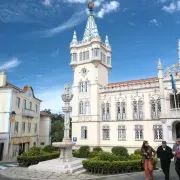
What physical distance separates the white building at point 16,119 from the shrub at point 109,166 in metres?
16.4

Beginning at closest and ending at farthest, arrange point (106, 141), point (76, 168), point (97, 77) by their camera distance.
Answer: point (76, 168)
point (106, 141)
point (97, 77)

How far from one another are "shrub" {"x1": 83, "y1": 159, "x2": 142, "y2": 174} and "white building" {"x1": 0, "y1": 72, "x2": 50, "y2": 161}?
1643 cm

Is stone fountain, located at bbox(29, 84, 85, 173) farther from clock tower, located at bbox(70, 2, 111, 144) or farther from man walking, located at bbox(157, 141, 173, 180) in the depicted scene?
clock tower, located at bbox(70, 2, 111, 144)

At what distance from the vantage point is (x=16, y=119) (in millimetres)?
34125

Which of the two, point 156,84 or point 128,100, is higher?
point 156,84

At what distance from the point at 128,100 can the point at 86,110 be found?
8438 millimetres

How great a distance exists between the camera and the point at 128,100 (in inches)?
1457

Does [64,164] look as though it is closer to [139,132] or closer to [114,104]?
[139,132]

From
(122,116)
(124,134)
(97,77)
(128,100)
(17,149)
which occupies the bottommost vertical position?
(17,149)

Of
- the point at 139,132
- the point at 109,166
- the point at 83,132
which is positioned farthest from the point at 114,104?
the point at 109,166

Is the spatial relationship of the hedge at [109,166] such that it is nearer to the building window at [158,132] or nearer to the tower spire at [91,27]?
the building window at [158,132]

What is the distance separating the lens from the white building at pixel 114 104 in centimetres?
3281

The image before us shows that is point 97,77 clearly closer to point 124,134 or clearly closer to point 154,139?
point 124,134

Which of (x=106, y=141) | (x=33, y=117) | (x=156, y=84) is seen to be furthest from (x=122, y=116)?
(x=33, y=117)
